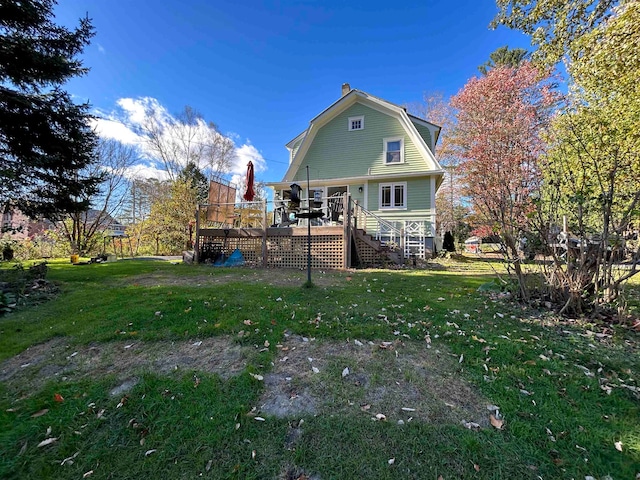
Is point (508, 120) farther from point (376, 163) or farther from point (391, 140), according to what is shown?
point (376, 163)

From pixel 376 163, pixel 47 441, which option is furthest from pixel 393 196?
pixel 47 441

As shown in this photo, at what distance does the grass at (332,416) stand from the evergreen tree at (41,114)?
494cm

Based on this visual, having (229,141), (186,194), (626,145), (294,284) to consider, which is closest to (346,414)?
(294,284)

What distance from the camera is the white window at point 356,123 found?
46.2 ft

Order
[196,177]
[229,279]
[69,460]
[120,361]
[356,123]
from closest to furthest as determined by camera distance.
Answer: [69,460] → [120,361] → [229,279] → [356,123] → [196,177]

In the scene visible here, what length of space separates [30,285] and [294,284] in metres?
5.95

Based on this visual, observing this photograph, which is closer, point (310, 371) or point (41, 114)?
point (310, 371)

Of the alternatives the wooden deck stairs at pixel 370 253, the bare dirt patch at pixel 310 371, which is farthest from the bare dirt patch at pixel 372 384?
the wooden deck stairs at pixel 370 253

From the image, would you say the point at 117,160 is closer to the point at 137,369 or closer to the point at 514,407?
the point at 137,369

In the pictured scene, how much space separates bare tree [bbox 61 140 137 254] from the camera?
1592 centimetres

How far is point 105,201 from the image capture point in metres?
A: 17.9

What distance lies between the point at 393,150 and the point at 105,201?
18.5m

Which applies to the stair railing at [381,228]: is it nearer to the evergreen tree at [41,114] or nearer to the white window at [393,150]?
the white window at [393,150]

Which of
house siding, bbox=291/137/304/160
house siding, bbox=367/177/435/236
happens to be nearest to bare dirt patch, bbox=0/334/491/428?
house siding, bbox=367/177/435/236
